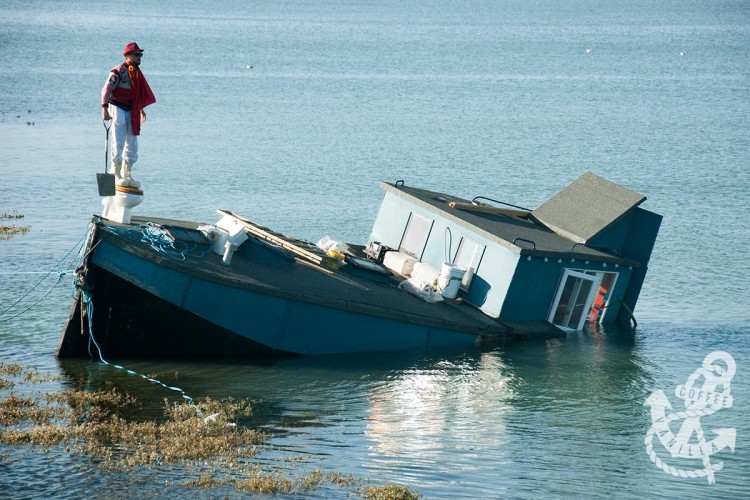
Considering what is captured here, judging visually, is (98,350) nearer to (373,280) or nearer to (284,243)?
(284,243)

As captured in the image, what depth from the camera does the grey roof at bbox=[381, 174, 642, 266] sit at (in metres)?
24.6

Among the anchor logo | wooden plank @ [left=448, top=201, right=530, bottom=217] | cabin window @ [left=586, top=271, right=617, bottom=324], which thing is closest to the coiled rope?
wooden plank @ [left=448, top=201, right=530, bottom=217]

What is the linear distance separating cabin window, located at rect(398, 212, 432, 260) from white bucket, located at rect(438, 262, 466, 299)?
145 cm

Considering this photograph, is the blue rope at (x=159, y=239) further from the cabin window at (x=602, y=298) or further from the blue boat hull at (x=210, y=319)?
the cabin window at (x=602, y=298)

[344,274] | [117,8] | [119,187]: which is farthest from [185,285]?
[117,8]

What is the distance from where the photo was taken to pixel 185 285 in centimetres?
2064

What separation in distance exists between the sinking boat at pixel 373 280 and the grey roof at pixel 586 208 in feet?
0.12

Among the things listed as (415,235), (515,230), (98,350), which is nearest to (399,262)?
(415,235)

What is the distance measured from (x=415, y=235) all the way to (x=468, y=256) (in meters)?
1.88

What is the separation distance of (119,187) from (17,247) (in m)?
12.0

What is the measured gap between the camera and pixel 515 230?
25891mm

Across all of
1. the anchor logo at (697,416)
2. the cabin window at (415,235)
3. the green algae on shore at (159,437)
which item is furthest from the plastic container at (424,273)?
the green algae on shore at (159,437)

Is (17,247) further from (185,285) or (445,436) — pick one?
(445,436)

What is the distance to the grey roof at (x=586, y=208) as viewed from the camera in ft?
87.7
